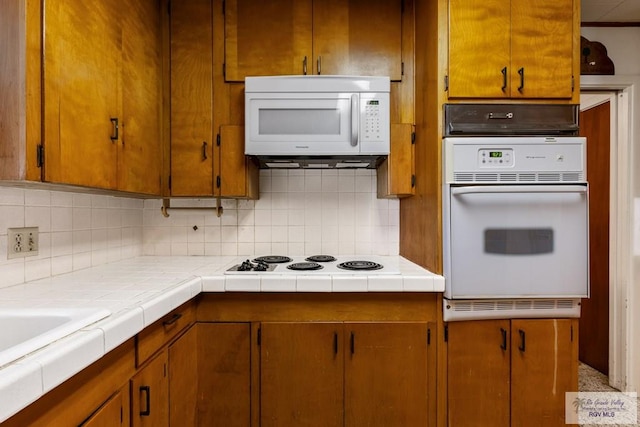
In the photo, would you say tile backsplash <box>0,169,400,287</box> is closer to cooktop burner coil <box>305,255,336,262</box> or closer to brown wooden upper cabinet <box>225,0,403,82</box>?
cooktop burner coil <box>305,255,336,262</box>

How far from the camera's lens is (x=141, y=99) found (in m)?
1.71

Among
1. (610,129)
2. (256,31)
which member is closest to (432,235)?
(256,31)

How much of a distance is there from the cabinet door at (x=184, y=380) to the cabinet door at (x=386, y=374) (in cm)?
68

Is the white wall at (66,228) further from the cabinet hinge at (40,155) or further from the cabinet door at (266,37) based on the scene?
the cabinet door at (266,37)

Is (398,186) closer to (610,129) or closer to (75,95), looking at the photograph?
(75,95)

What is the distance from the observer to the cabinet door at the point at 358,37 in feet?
6.37


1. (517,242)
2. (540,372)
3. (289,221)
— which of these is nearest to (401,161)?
(517,242)

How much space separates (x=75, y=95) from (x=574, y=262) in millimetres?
2146

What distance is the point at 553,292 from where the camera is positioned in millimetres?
1587

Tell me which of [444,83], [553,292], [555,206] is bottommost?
[553,292]

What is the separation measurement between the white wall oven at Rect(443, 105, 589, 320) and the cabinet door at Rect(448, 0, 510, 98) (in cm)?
22

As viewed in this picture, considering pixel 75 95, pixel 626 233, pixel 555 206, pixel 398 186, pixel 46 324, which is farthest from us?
pixel 626 233

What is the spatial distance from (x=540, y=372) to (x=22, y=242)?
2290mm

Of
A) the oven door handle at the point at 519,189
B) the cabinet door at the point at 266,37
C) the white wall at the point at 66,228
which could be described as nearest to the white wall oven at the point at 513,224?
the oven door handle at the point at 519,189
